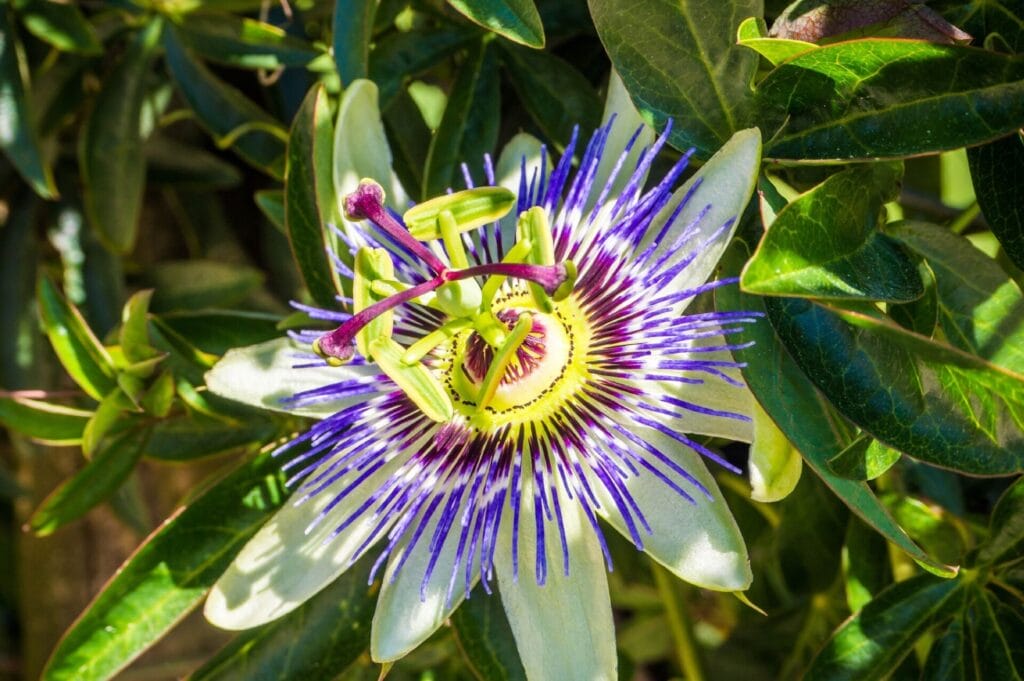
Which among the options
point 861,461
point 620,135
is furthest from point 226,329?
point 861,461

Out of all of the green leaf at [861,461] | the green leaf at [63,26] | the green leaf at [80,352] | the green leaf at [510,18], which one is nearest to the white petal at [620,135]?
the green leaf at [510,18]

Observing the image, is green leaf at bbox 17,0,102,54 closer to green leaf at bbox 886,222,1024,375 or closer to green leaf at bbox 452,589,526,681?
green leaf at bbox 452,589,526,681

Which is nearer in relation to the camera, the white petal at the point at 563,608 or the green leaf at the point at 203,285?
the white petal at the point at 563,608

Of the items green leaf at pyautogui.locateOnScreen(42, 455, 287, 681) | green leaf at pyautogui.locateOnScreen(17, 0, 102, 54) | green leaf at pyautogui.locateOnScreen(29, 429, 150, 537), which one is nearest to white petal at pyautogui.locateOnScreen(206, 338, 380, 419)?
green leaf at pyautogui.locateOnScreen(42, 455, 287, 681)

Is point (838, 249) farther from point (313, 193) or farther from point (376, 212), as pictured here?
point (313, 193)

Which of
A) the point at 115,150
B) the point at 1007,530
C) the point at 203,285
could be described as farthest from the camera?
the point at 203,285

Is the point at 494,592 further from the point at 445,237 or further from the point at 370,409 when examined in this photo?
the point at 445,237

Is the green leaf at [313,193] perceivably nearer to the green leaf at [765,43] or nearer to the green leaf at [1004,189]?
the green leaf at [765,43]
